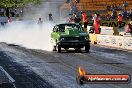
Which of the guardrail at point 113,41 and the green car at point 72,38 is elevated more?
the green car at point 72,38

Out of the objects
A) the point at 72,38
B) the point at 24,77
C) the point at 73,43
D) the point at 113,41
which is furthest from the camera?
the point at 113,41

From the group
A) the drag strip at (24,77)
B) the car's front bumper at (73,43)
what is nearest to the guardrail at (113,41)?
the car's front bumper at (73,43)

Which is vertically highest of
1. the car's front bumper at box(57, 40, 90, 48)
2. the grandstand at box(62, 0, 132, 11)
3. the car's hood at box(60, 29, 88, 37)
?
the car's hood at box(60, 29, 88, 37)

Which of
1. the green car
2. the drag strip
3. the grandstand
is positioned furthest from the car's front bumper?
the grandstand

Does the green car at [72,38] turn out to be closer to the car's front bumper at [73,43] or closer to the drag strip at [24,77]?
the car's front bumper at [73,43]

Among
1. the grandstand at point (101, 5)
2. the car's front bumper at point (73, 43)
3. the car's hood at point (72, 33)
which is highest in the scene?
the car's hood at point (72, 33)

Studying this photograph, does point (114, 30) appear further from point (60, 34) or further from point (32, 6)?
point (32, 6)

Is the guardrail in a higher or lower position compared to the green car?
lower

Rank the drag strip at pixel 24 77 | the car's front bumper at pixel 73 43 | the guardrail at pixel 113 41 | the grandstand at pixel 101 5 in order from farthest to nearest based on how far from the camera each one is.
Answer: the grandstand at pixel 101 5, the guardrail at pixel 113 41, the car's front bumper at pixel 73 43, the drag strip at pixel 24 77

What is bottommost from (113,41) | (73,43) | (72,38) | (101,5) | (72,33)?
(101,5)

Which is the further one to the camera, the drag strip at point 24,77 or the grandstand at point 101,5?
the grandstand at point 101,5

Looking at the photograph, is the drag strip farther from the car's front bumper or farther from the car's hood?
the car's hood

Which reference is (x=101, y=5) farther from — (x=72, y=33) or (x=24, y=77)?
(x=24, y=77)

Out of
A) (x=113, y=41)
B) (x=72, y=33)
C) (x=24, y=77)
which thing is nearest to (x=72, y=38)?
(x=72, y=33)
